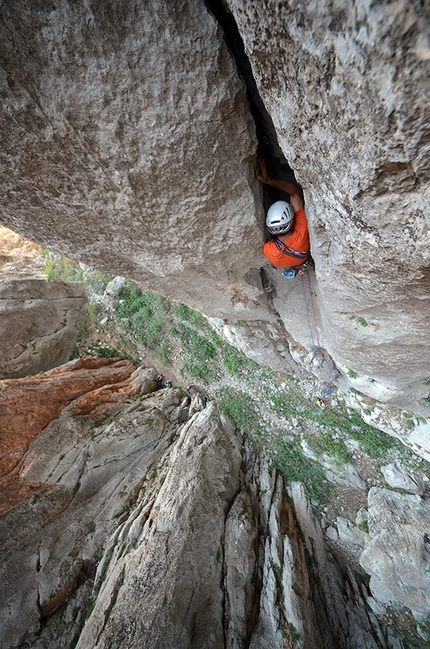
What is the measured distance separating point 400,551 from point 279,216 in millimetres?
8162

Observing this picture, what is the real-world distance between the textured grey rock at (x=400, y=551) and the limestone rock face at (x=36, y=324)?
11.8 meters

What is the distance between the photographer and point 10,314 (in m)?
10.1

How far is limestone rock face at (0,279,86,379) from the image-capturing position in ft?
33.1

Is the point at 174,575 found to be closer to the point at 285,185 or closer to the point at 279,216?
the point at 279,216

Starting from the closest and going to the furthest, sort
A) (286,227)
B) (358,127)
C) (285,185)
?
1. (358,127)
2. (285,185)
3. (286,227)

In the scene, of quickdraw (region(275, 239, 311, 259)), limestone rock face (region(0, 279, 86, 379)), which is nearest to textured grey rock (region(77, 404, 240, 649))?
quickdraw (region(275, 239, 311, 259))

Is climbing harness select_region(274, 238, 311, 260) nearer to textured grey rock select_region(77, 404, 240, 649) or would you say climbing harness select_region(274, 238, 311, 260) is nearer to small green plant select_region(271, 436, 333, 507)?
textured grey rock select_region(77, 404, 240, 649)

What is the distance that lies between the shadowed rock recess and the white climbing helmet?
0.63 ft

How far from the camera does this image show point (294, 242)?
438cm

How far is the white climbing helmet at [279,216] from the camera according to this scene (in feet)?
13.5

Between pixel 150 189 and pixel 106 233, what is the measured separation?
3.58ft

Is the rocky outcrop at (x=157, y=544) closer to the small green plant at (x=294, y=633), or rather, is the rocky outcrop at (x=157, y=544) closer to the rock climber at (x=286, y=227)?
the small green plant at (x=294, y=633)

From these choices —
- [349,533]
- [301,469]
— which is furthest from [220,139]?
[349,533]

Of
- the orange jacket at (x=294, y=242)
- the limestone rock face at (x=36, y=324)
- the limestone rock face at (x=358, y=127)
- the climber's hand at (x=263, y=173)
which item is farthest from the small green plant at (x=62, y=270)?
the limestone rock face at (x=358, y=127)
